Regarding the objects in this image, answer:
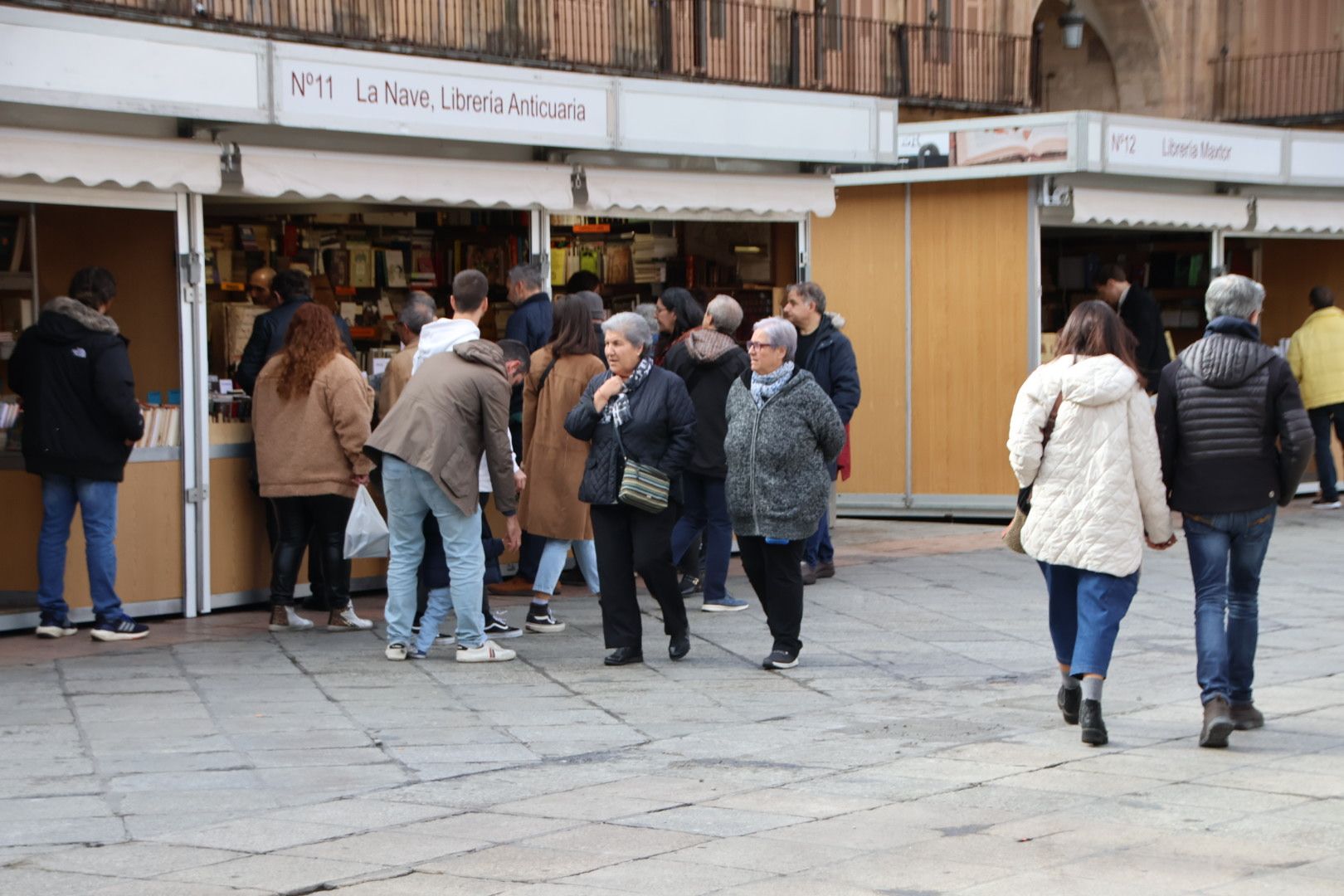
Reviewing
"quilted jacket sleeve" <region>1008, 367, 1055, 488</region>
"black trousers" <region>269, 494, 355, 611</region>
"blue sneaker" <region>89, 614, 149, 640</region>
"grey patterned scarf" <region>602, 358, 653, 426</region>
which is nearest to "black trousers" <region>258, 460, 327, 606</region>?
"black trousers" <region>269, 494, 355, 611</region>

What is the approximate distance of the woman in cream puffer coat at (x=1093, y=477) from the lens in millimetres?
6973

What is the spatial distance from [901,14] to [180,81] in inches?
907

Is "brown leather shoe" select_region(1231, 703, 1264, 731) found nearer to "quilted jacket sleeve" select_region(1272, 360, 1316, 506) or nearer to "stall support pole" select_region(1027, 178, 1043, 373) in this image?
"quilted jacket sleeve" select_region(1272, 360, 1316, 506)

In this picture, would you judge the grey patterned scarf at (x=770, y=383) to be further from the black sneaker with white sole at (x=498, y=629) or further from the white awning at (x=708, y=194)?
the white awning at (x=708, y=194)

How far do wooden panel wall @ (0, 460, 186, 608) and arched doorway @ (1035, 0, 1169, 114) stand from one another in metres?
26.2

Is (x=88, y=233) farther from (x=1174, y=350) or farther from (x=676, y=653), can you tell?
(x=1174, y=350)

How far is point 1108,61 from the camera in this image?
112 ft

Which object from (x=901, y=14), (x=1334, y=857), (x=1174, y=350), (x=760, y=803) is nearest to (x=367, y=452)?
(x=760, y=803)

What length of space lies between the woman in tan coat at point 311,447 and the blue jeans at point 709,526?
183 centimetres

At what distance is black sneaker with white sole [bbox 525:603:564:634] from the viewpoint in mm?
9844

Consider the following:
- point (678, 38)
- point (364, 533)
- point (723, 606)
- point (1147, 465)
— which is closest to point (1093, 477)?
point (1147, 465)

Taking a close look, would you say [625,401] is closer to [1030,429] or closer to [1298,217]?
[1030,429]

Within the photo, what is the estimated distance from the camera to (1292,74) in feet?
111

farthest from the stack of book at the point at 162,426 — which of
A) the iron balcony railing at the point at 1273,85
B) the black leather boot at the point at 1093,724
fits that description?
the iron balcony railing at the point at 1273,85
